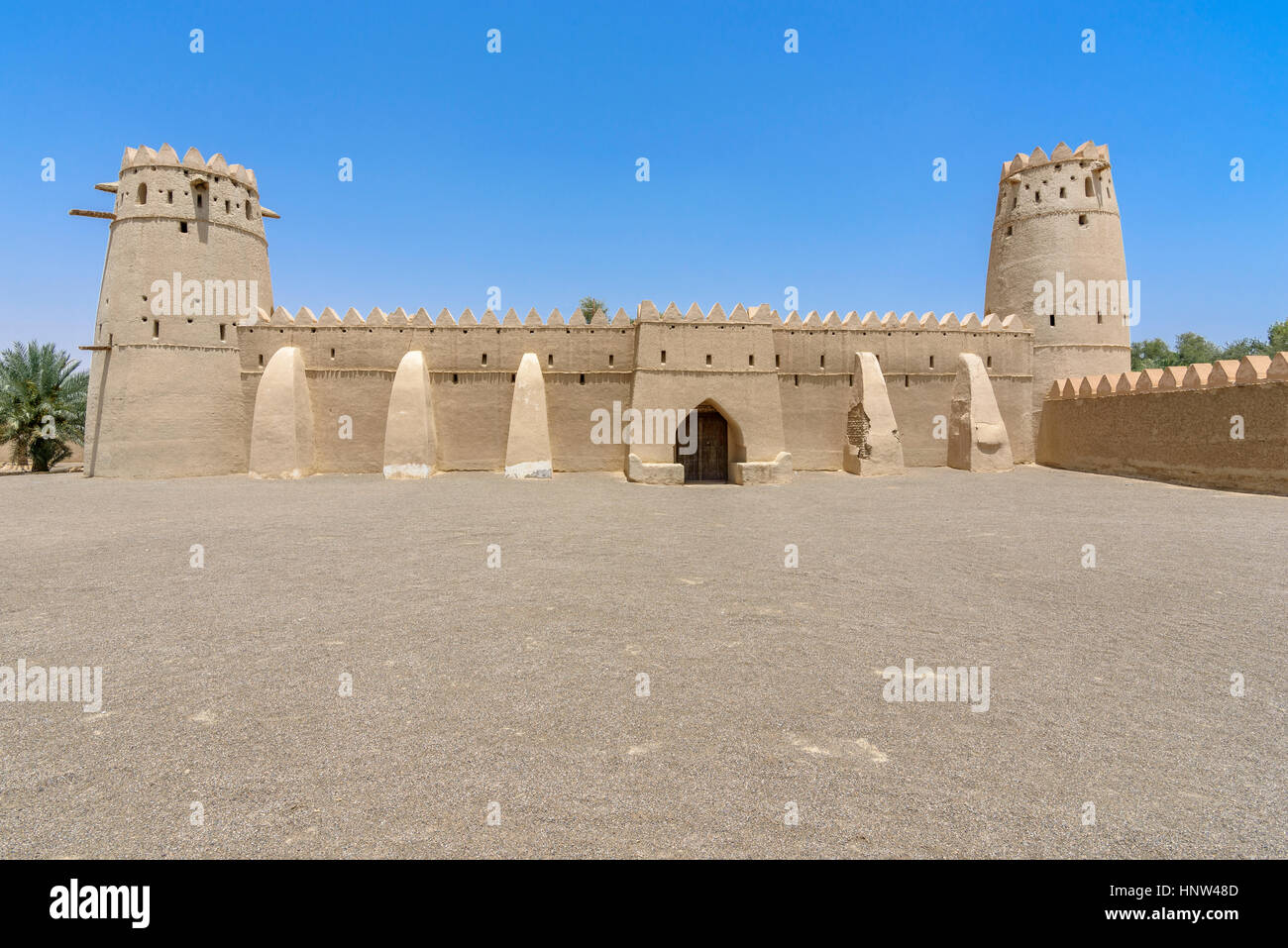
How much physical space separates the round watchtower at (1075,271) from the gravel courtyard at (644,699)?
657 inches

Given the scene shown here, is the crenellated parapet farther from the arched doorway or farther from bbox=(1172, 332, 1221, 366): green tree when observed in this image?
bbox=(1172, 332, 1221, 366): green tree

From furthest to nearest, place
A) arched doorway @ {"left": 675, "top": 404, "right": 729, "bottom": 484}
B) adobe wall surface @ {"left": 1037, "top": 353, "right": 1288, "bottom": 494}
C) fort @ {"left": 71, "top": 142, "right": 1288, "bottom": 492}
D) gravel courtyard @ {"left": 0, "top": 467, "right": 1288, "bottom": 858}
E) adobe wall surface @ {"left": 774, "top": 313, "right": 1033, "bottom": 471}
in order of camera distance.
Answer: arched doorway @ {"left": 675, "top": 404, "right": 729, "bottom": 484}, adobe wall surface @ {"left": 774, "top": 313, "right": 1033, "bottom": 471}, fort @ {"left": 71, "top": 142, "right": 1288, "bottom": 492}, adobe wall surface @ {"left": 1037, "top": 353, "right": 1288, "bottom": 494}, gravel courtyard @ {"left": 0, "top": 467, "right": 1288, "bottom": 858}

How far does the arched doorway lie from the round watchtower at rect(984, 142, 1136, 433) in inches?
464

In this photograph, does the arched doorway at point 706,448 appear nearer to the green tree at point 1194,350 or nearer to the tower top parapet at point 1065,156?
the tower top parapet at point 1065,156

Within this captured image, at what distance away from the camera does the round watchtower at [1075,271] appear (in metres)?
22.8

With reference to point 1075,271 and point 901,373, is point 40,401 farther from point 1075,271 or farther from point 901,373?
point 1075,271

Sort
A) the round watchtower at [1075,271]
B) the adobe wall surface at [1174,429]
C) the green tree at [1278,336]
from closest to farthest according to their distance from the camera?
the adobe wall surface at [1174,429], the round watchtower at [1075,271], the green tree at [1278,336]

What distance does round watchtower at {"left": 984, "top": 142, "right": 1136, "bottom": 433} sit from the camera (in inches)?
898

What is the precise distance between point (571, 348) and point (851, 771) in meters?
18.8

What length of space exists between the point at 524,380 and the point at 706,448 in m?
6.65

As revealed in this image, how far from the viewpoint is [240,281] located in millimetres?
20875

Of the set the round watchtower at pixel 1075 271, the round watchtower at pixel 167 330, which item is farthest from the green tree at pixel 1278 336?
the round watchtower at pixel 167 330

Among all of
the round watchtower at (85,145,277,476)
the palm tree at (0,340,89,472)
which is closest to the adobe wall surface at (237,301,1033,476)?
the round watchtower at (85,145,277,476)
